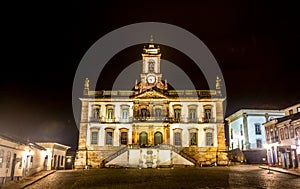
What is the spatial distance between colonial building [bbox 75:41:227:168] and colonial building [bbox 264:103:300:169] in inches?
267

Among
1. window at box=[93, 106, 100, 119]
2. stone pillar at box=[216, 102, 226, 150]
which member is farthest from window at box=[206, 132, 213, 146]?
window at box=[93, 106, 100, 119]

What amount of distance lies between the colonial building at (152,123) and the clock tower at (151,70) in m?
2.13

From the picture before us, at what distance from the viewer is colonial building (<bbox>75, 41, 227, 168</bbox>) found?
135ft

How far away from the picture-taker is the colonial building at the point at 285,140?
3011 centimetres

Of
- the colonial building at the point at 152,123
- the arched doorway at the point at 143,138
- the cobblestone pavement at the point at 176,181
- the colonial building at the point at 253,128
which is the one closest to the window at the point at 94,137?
the colonial building at the point at 152,123

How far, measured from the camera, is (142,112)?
4278 cm

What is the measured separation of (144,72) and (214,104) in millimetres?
12989

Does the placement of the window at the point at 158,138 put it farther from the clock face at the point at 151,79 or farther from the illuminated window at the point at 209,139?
the clock face at the point at 151,79

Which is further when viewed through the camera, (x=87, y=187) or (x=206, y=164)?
(x=206, y=164)

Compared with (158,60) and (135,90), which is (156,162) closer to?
(135,90)

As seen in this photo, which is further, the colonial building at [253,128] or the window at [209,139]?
the colonial building at [253,128]

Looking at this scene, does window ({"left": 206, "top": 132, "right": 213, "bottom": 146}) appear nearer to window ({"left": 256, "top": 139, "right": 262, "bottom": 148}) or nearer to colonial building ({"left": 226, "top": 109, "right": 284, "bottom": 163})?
colonial building ({"left": 226, "top": 109, "right": 284, "bottom": 163})

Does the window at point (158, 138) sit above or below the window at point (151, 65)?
below

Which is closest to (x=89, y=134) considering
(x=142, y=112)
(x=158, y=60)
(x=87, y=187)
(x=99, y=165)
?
(x=99, y=165)
